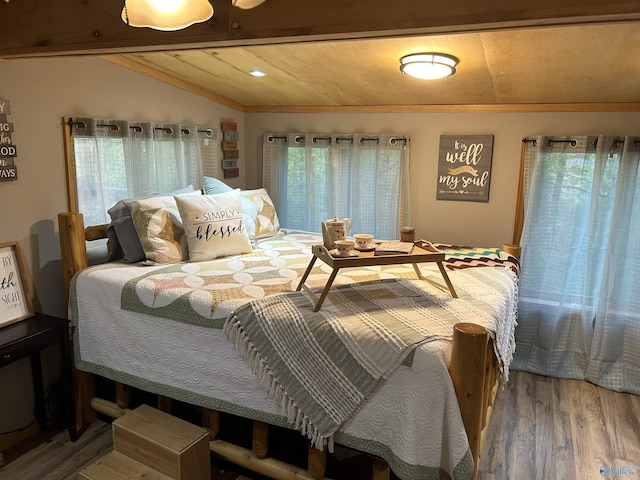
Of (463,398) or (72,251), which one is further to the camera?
(72,251)

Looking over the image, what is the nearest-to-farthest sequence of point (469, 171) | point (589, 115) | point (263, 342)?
point (263, 342), point (589, 115), point (469, 171)

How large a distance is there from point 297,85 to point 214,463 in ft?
7.39

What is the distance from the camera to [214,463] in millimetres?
2367

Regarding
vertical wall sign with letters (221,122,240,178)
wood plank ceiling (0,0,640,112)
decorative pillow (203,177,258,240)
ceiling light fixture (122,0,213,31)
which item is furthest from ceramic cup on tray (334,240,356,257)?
vertical wall sign with letters (221,122,240,178)

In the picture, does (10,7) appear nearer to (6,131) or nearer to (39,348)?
(6,131)

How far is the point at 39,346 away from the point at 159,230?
2.58ft

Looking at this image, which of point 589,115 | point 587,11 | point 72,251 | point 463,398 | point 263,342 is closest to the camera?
point 587,11

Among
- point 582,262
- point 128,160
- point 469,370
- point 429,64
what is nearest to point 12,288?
point 128,160

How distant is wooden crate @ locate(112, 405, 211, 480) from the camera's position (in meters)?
1.95

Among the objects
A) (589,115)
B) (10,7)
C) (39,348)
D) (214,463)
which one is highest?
(10,7)

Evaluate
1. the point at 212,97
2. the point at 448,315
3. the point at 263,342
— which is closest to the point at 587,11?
the point at 448,315

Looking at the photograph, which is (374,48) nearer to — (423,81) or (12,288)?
Answer: (423,81)

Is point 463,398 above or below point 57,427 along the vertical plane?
above

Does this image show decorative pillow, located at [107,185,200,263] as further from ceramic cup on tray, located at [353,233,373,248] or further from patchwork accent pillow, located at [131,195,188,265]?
ceramic cup on tray, located at [353,233,373,248]
